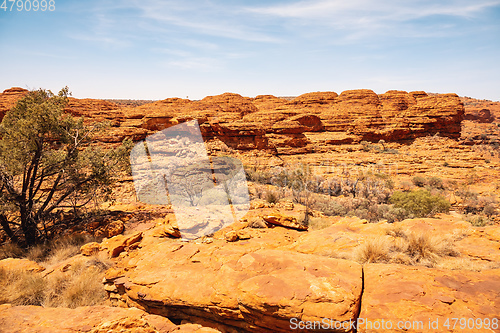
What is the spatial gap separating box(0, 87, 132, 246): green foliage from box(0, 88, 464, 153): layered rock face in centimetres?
786

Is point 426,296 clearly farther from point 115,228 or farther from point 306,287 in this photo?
point 115,228

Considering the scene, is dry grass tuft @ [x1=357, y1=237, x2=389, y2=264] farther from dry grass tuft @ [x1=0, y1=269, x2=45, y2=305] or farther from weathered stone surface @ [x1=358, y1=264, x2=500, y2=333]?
dry grass tuft @ [x1=0, y1=269, x2=45, y2=305]

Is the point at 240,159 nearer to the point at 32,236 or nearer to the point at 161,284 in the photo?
the point at 32,236

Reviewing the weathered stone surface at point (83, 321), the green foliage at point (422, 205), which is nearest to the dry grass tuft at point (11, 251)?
the weathered stone surface at point (83, 321)

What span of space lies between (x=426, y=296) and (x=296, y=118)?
28.4m

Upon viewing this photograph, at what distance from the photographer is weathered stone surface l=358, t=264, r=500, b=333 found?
2.27 metres

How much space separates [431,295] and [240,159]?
58.7 feet

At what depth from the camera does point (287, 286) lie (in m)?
2.68

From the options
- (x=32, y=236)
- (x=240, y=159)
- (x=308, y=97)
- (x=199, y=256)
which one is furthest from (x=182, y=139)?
(x=308, y=97)

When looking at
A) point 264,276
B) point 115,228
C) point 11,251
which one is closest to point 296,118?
point 115,228

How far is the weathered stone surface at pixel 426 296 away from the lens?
227 cm

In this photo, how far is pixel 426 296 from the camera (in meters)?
2.49

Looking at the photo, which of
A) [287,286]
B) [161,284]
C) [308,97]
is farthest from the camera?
[308,97]

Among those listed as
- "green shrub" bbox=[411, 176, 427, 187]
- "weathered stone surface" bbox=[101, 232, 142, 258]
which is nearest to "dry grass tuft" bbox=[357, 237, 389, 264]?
"weathered stone surface" bbox=[101, 232, 142, 258]
